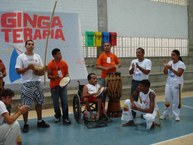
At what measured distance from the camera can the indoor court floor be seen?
4.16 meters

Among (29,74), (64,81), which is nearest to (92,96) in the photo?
(64,81)

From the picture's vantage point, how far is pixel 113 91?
579 cm

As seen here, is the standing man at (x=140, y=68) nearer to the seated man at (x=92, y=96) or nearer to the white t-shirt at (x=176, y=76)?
the white t-shirt at (x=176, y=76)

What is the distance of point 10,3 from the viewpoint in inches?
300

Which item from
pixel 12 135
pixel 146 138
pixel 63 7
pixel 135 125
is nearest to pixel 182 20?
pixel 63 7

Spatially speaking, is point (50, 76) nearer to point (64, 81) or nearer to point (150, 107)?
point (64, 81)

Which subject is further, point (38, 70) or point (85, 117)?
point (85, 117)

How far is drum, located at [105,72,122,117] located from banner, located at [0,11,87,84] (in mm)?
1845

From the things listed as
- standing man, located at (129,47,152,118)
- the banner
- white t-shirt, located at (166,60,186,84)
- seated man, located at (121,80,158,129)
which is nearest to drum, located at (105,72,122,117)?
standing man, located at (129,47,152,118)

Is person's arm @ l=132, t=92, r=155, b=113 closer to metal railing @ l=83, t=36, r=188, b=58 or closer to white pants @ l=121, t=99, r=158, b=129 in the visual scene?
white pants @ l=121, t=99, r=158, b=129

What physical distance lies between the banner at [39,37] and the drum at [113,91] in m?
1.85

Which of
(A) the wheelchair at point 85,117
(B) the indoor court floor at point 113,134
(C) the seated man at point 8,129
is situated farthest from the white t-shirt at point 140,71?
(C) the seated man at point 8,129

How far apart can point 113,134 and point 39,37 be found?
12.0ft

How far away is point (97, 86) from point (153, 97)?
107 centimetres
